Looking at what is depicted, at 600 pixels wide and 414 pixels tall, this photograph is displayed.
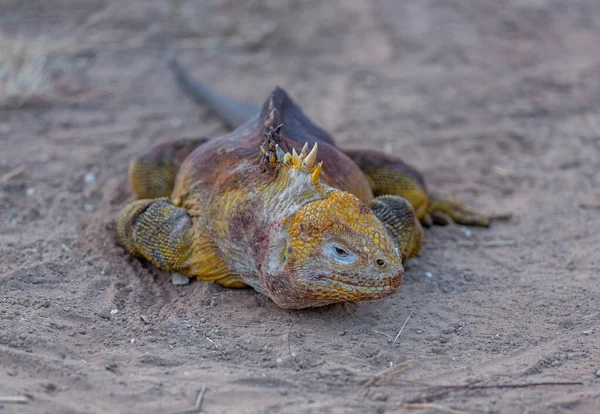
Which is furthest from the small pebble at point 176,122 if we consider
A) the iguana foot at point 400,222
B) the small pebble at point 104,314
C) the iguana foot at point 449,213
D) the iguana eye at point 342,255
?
the iguana eye at point 342,255

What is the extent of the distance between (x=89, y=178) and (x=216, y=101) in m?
1.87

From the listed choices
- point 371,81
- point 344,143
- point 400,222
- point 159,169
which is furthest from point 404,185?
point 371,81

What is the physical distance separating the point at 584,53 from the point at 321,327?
304 inches

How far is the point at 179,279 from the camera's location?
211 inches

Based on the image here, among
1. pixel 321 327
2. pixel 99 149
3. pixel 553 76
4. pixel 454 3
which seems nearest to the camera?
pixel 321 327

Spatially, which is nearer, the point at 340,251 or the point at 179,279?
the point at 340,251

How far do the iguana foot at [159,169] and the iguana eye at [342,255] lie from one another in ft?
8.02

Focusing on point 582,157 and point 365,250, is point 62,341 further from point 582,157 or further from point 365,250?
point 582,157

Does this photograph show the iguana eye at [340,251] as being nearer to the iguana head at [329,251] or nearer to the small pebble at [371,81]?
the iguana head at [329,251]

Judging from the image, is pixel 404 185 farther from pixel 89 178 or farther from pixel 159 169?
pixel 89 178

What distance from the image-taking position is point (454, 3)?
12.6 meters

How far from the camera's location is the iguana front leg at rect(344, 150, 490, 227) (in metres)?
6.41

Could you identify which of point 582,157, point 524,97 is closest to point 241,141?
point 582,157

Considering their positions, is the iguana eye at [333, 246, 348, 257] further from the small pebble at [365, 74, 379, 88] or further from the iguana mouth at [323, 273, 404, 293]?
the small pebble at [365, 74, 379, 88]
